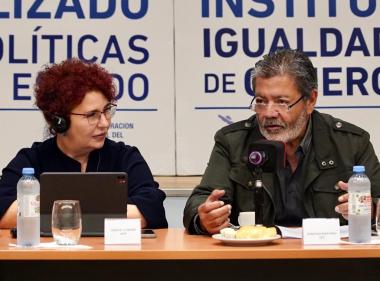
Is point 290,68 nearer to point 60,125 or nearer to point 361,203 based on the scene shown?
point 361,203

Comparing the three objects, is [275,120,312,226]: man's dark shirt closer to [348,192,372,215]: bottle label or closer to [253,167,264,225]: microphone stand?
[253,167,264,225]: microphone stand

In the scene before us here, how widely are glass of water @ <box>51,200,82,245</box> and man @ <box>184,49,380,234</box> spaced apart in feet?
2.45

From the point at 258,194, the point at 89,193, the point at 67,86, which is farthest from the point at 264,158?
the point at 67,86

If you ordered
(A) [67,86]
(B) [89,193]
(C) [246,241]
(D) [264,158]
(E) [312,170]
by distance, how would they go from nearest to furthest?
(C) [246,241]
(D) [264,158]
(B) [89,193]
(E) [312,170]
(A) [67,86]

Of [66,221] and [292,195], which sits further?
[292,195]

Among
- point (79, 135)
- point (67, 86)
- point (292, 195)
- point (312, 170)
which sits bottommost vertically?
point (292, 195)

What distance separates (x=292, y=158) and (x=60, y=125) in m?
1.02

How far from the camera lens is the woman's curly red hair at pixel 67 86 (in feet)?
10.5

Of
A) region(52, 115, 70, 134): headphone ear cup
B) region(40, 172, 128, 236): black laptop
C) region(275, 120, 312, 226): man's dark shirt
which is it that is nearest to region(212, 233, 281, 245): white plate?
region(40, 172, 128, 236): black laptop

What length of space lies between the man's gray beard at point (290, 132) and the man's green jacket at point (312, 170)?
90 millimetres

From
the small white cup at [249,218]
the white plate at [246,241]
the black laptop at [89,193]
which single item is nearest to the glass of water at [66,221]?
the black laptop at [89,193]

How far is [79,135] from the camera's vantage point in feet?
10.4

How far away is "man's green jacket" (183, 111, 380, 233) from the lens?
3084 mm

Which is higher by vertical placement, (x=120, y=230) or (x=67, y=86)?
(x=67, y=86)
